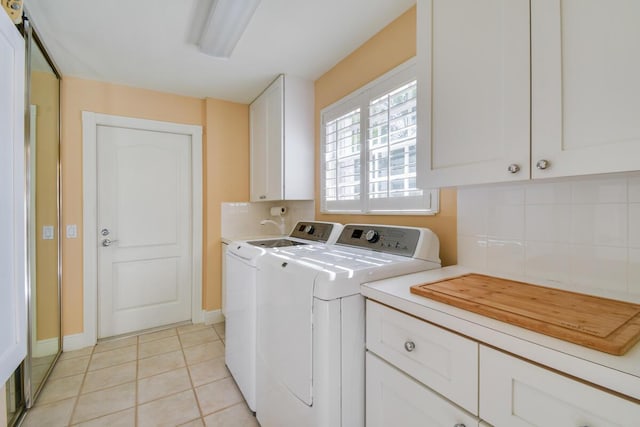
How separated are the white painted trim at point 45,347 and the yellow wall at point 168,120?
200mm

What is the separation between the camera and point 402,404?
37.5 inches

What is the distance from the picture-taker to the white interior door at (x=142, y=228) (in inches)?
105

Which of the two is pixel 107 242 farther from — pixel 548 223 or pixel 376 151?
pixel 548 223

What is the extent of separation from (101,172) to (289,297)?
2408 millimetres

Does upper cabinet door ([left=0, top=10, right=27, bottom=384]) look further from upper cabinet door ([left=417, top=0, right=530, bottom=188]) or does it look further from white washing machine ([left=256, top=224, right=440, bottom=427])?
upper cabinet door ([left=417, top=0, right=530, bottom=188])

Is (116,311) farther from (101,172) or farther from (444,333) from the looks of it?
(444,333)

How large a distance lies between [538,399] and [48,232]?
9.55 ft

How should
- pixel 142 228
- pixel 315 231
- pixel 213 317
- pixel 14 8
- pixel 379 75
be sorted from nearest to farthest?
pixel 14 8
pixel 379 75
pixel 315 231
pixel 142 228
pixel 213 317

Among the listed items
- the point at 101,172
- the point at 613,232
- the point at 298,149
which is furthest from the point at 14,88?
the point at 613,232

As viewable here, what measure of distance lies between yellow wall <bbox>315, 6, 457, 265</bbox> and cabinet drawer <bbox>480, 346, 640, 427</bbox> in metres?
0.83

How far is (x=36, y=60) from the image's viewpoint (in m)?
1.87

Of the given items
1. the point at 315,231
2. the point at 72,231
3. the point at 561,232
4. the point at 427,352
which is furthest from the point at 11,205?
the point at 561,232

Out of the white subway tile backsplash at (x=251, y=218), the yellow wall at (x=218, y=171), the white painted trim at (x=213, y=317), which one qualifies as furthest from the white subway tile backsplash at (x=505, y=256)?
the white painted trim at (x=213, y=317)

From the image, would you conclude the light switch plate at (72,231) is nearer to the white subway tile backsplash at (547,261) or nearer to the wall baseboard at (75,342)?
the wall baseboard at (75,342)
